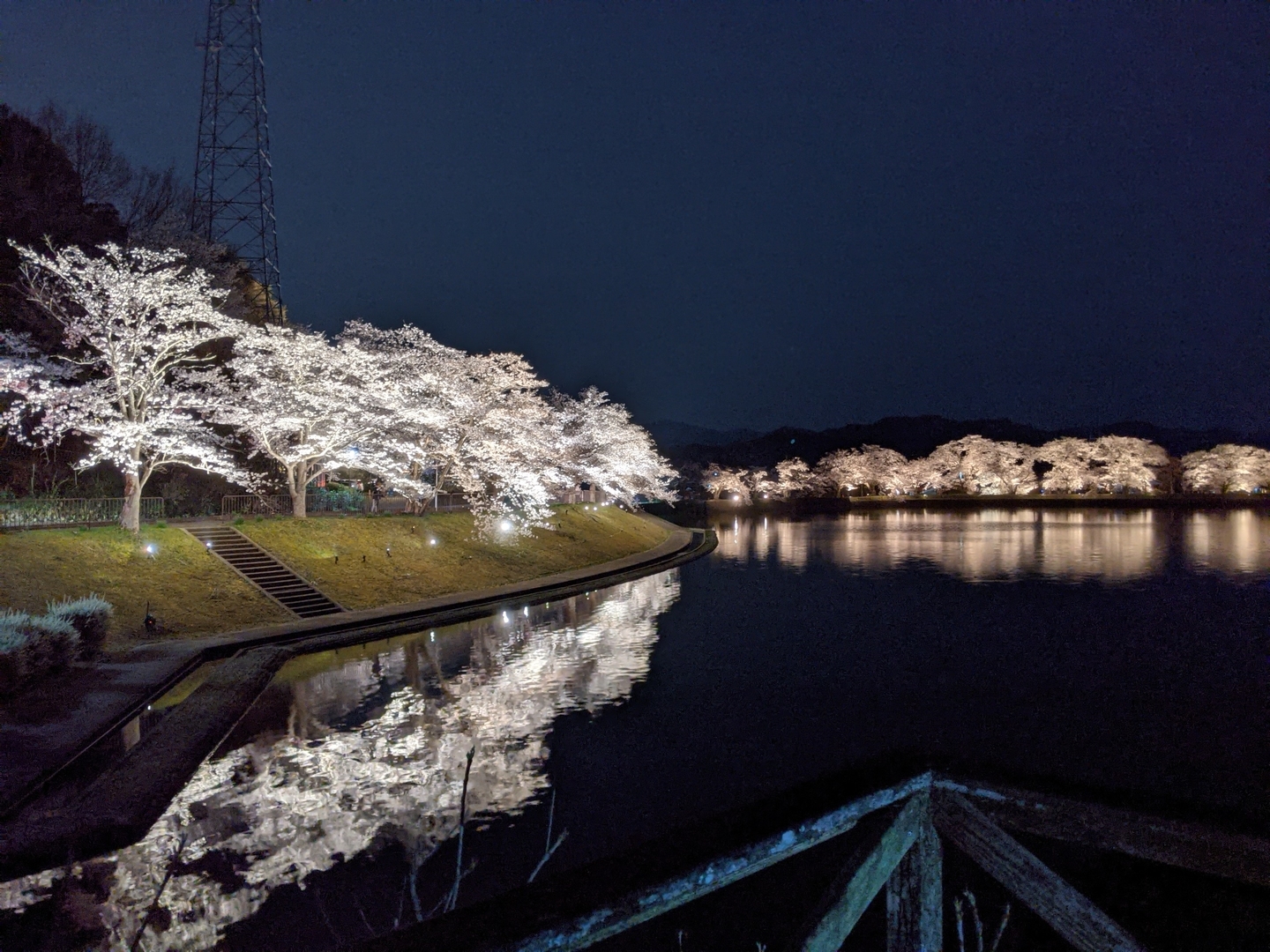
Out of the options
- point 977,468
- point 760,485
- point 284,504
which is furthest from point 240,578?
point 977,468

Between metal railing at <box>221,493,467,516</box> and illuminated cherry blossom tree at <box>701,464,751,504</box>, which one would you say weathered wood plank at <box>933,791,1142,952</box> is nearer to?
metal railing at <box>221,493,467,516</box>

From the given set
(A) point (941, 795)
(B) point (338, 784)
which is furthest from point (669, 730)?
(A) point (941, 795)

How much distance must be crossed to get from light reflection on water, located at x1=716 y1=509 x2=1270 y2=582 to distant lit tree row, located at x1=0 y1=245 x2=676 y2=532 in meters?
14.0

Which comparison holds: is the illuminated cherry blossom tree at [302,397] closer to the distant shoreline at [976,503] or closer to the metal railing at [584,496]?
the metal railing at [584,496]

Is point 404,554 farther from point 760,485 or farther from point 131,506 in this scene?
point 760,485

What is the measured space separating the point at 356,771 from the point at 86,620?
784 centimetres

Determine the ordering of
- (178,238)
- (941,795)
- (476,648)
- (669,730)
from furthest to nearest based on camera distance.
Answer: (178,238)
(476,648)
(669,730)
(941,795)

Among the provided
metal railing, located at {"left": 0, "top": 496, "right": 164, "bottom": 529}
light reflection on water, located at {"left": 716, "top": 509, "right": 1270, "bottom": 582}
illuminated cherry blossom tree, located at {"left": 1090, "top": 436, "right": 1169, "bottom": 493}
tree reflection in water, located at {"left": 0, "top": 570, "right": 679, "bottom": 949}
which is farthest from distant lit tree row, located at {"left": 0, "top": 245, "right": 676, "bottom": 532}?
illuminated cherry blossom tree, located at {"left": 1090, "top": 436, "right": 1169, "bottom": 493}

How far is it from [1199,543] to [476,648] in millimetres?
42229

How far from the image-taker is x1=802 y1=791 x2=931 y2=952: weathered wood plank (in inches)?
72.1

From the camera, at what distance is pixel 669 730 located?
12.0 metres

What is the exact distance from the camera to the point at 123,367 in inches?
763

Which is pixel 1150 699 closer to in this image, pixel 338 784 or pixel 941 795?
pixel 338 784

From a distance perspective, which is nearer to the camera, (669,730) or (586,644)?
(669,730)
